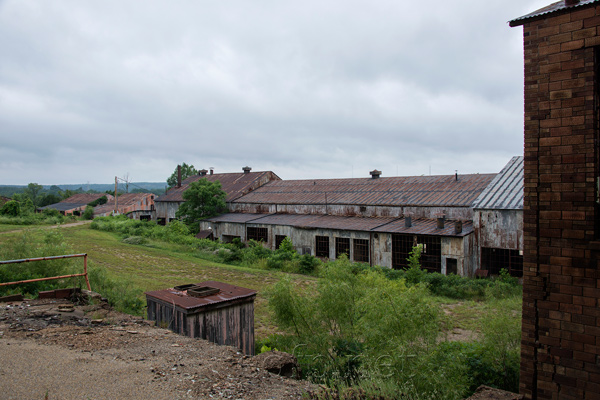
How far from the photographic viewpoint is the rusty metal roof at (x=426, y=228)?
1806 centimetres

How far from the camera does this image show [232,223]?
28.9m

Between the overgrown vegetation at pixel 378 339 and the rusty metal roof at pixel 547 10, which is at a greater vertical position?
the rusty metal roof at pixel 547 10

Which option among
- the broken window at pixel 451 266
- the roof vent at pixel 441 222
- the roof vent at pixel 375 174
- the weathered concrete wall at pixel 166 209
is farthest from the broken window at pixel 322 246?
the weathered concrete wall at pixel 166 209

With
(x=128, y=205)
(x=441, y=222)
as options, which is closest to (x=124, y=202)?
(x=128, y=205)

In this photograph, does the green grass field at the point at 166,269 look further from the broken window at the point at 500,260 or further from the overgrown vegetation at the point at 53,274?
the broken window at the point at 500,260

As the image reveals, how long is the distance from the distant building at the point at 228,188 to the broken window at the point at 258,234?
21.7 feet

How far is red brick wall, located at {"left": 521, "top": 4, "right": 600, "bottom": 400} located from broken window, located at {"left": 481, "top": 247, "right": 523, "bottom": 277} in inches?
515

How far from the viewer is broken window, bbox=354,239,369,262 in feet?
69.5

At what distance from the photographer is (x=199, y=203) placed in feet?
105

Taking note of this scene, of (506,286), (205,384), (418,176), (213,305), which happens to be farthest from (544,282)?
(418,176)

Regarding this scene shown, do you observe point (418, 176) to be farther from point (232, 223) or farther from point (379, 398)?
point (379, 398)

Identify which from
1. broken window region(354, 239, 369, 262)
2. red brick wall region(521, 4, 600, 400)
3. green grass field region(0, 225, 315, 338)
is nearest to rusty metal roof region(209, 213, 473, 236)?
broken window region(354, 239, 369, 262)

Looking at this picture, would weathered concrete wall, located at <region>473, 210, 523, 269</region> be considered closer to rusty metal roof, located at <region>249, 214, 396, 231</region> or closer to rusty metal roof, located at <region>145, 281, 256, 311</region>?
rusty metal roof, located at <region>249, 214, 396, 231</region>

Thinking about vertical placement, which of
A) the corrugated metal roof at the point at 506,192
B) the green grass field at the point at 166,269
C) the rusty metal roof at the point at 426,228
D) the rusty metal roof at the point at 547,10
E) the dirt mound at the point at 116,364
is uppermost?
the rusty metal roof at the point at 547,10
